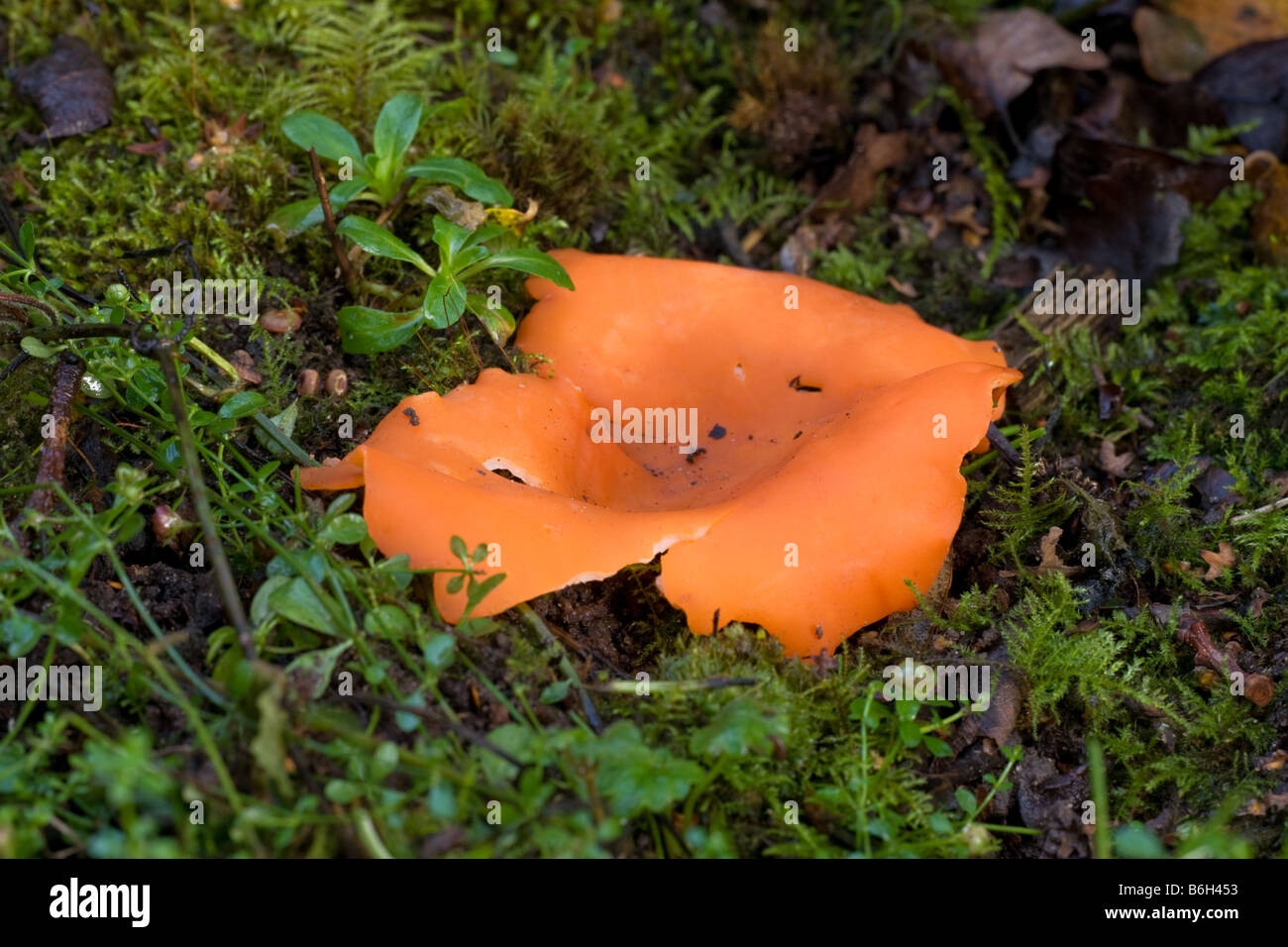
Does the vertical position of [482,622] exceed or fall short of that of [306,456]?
it falls short

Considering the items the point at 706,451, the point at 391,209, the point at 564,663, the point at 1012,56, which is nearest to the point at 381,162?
the point at 391,209

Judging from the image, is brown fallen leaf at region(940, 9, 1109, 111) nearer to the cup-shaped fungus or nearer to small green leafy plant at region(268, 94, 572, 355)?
the cup-shaped fungus

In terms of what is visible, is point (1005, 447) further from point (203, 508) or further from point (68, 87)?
point (68, 87)

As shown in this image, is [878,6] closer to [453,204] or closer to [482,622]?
[453,204]

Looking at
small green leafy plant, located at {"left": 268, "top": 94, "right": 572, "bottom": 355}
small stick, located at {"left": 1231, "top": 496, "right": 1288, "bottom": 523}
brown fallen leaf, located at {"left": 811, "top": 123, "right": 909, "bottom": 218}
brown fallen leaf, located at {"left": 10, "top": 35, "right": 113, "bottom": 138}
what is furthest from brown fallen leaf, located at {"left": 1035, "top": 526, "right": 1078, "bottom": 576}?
brown fallen leaf, located at {"left": 10, "top": 35, "right": 113, "bottom": 138}

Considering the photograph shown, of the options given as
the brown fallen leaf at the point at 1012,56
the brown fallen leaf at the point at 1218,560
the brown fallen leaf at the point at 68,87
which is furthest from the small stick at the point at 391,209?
the brown fallen leaf at the point at 1218,560

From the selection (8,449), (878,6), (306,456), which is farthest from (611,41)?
(8,449)
